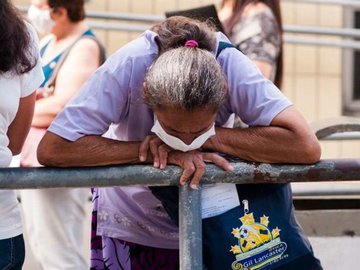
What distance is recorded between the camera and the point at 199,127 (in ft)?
8.50

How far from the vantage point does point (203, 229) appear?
8.55 ft

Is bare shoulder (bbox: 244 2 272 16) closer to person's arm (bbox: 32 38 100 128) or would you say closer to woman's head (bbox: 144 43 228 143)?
person's arm (bbox: 32 38 100 128)

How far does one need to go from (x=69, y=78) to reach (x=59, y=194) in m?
0.50

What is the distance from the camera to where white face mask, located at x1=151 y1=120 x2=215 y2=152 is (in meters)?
2.60

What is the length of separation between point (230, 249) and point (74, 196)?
1774 mm

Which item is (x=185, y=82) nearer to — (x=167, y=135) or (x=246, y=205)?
(x=167, y=135)

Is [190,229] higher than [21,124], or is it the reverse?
[21,124]

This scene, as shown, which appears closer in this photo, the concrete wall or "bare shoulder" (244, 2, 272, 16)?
"bare shoulder" (244, 2, 272, 16)

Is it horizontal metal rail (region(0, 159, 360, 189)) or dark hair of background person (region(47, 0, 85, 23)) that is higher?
dark hair of background person (region(47, 0, 85, 23))

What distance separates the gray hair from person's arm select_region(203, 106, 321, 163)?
12cm

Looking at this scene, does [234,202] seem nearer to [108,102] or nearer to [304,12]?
[108,102]

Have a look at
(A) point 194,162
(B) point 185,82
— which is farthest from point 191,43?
(A) point 194,162

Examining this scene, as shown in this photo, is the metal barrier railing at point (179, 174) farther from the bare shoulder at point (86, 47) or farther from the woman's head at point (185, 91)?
the bare shoulder at point (86, 47)

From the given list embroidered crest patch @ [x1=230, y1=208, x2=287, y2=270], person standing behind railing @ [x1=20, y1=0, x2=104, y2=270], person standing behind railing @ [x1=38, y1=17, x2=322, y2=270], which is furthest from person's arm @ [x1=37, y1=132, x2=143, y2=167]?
person standing behind railing @ [x1=20, y1=0, x2=104, y2=270]
